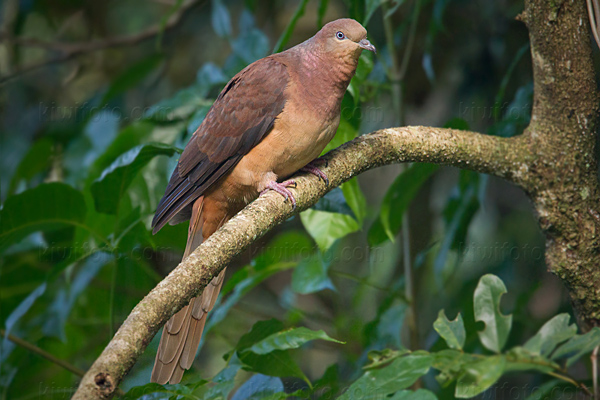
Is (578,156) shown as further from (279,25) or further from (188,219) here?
(279,25)

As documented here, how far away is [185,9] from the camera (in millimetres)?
4285

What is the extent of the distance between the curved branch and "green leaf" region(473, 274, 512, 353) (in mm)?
689

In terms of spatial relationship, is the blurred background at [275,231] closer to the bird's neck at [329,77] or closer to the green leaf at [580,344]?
the bird's neck at [329,77]

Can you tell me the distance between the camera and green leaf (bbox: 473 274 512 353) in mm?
1391

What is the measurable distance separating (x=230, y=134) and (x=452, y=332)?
141 centimetres

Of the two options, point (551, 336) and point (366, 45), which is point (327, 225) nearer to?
point (366, 45)

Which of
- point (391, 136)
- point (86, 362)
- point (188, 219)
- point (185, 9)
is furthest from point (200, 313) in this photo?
point (185, 9)

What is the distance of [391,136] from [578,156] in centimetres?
70

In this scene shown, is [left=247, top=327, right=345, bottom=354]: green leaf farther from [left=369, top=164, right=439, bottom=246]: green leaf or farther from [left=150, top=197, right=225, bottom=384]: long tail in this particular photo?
[left=369, top=164, right=439, bottom=246]: green leaf

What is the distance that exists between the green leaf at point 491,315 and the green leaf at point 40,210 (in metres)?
1.84

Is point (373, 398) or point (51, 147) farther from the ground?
point (51, 147)

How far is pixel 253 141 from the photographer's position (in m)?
2.44

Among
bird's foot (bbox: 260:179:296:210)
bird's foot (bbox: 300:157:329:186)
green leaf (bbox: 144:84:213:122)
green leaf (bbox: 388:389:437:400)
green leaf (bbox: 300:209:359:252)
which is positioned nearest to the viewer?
green leaf (bbox: 388:389:437:400)

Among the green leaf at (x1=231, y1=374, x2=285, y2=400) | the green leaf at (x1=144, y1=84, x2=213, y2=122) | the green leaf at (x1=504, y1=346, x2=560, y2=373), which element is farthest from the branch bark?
the green leaf at (x1=144, y1=84, x2=213, y2=122)
